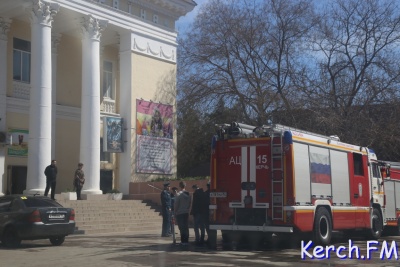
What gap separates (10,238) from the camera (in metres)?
15.8

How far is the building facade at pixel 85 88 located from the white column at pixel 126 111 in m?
0.06

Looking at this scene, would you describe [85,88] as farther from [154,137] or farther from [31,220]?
[31,220]

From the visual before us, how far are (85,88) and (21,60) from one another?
378 cm

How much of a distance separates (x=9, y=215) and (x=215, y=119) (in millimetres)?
19100

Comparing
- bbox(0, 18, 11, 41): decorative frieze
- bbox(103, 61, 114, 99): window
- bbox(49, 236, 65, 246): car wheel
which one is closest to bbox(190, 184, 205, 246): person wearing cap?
bbox(49, 236, 65, 246): car wheel

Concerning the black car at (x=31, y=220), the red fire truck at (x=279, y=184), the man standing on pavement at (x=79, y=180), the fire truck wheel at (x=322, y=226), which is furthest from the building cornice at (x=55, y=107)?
the fire truck wheel at (x=322, y=226)

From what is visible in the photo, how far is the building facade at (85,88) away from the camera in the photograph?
2573cm

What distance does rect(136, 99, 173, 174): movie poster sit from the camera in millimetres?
31264

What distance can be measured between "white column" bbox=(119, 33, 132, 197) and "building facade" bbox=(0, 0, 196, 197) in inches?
2.2

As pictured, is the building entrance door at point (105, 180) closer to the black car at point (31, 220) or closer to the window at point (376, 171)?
the black car at point (31, 220)

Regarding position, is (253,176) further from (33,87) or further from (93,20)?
(93,20)

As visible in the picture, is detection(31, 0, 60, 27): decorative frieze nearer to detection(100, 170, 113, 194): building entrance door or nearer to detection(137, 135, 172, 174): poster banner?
detection(137, 135, 172, 174): poster banner

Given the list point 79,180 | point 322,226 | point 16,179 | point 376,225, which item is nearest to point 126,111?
point 79,180

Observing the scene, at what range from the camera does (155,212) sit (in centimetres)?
2686
